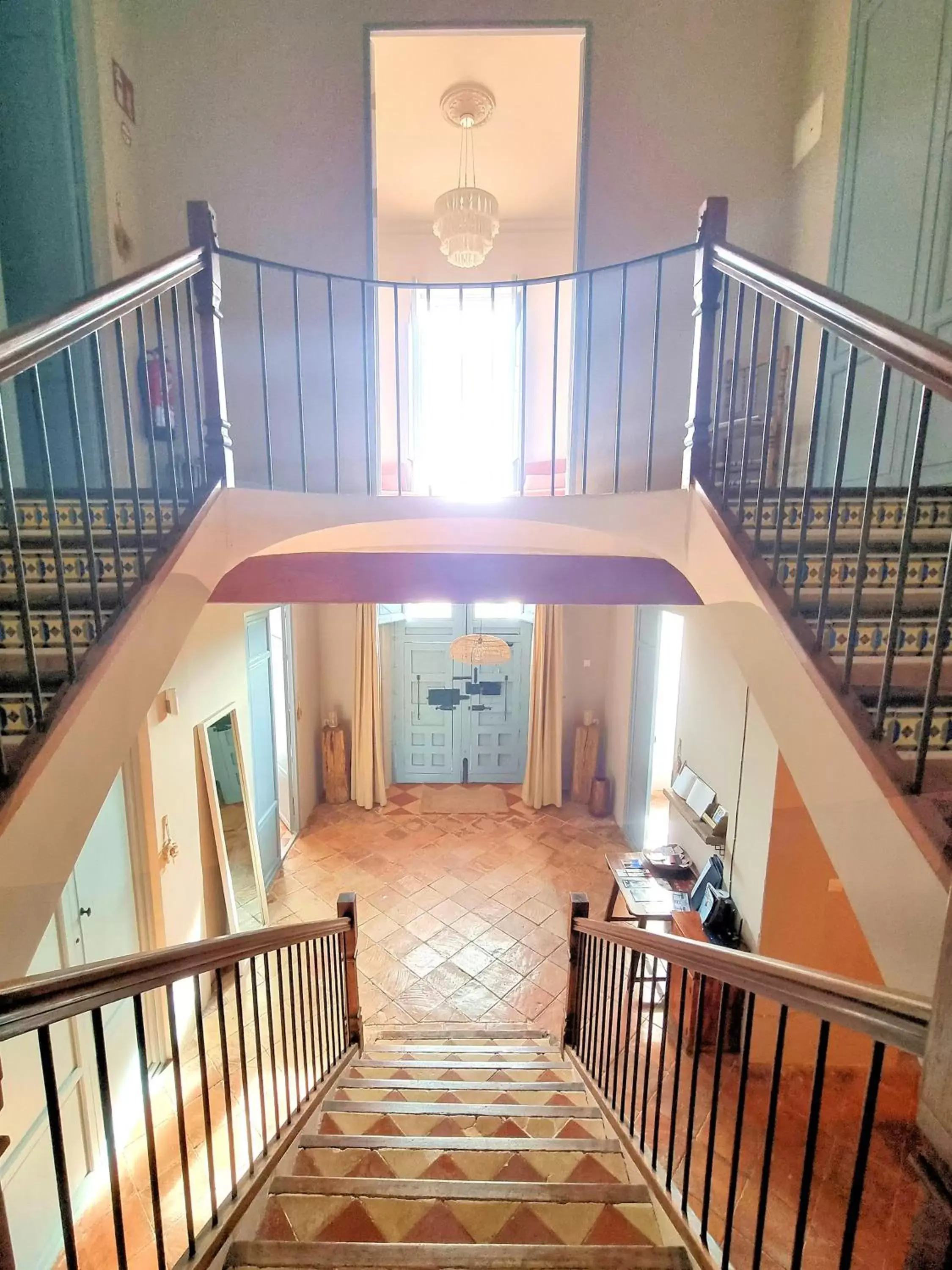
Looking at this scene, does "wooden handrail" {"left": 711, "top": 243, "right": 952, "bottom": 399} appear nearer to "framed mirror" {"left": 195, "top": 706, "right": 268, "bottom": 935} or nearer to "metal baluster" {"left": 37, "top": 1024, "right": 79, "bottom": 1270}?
"metal baluster" {"left": 37, "top": 1024, "right": 79, "bottom": 1270}

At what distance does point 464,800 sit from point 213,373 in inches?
198

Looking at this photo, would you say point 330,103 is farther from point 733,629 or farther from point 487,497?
point 733,629

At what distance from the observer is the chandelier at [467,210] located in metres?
3.88

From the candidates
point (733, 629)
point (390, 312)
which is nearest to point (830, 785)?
point (733, 629)

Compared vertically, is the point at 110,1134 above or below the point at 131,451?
below

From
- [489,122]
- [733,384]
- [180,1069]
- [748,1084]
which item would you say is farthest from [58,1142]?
[489,122]

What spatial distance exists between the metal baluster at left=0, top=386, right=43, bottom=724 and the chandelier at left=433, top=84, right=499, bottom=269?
11.9 feet

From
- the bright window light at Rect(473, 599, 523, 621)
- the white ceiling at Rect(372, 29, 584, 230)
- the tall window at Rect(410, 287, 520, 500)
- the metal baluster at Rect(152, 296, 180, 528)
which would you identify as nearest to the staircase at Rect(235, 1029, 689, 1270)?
the metal baluster at Rect(152, 296, 180, 528)

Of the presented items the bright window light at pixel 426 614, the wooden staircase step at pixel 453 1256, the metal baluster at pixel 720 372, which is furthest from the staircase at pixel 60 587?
the bright window light at pixel 426 614

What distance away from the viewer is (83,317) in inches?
53.3

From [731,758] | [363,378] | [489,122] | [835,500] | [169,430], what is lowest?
[731,758]

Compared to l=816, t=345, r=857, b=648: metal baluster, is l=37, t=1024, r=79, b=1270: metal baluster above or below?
below

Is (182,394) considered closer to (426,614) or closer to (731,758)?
(731,758)

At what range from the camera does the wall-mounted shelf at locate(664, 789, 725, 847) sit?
3586 mm
